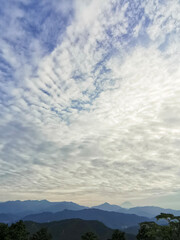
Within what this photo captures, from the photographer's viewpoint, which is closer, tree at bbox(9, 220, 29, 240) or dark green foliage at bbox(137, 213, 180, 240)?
dark green foliage at bbox(137, 213, 180, 240)

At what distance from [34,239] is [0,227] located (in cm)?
2244

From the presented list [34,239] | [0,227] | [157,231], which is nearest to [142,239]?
[157,231]

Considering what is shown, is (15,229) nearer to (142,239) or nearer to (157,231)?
(142,239)

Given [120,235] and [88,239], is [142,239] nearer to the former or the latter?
[120,235]

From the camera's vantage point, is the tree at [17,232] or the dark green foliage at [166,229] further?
the tree at [17,232]

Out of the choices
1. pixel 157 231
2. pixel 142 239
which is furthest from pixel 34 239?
pixel 157 231

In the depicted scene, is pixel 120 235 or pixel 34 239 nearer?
pixel 120 235

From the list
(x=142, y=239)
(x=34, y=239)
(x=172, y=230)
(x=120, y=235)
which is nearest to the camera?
(x=172, y=230)

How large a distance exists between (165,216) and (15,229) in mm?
72937

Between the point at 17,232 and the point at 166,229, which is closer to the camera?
the point at 166,229

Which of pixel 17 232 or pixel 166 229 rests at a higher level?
pixel 166 229

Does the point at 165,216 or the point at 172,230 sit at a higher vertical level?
the point at 165,216

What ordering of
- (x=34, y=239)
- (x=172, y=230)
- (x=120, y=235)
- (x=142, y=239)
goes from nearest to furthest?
1. (x=172, y=230)
2. (x=142, y=239)
3. (x=120, y=235)
4. (x=34, y=239)

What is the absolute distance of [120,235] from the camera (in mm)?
93875
